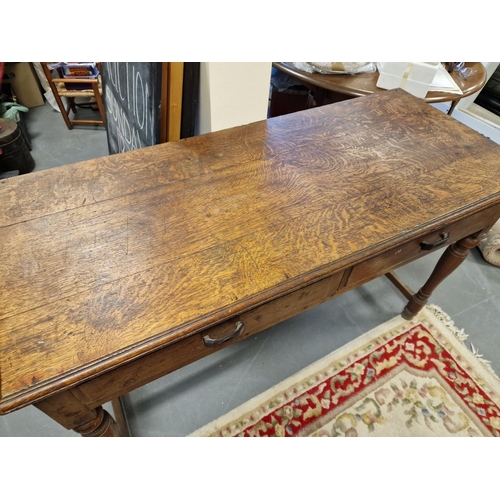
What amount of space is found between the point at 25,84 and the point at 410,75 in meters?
2.63

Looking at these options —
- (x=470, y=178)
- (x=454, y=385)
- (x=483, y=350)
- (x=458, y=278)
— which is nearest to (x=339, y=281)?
(x=470, y=178)

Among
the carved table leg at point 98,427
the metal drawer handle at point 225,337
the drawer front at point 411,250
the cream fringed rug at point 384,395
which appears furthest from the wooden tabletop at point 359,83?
the carved table leg at point 98,427

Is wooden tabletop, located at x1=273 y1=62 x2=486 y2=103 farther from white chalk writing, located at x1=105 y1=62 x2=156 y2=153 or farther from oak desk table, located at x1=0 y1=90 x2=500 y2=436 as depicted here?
white chalk writing, located at x1=105 y1=62 x2=156 y2=153

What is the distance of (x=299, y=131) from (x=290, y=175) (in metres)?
0.23

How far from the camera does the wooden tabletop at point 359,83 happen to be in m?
1.50

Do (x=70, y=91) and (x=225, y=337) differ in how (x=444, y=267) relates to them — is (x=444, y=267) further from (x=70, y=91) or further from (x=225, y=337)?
(x=70, y=91)

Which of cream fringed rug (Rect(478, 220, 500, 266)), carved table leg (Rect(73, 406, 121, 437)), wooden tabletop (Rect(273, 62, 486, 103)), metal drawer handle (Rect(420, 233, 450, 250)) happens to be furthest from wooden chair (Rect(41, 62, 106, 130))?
cream fringed rug (Rect(478, 220, 500, 266))

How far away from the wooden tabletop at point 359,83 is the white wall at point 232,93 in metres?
0.66

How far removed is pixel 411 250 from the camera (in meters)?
0.87

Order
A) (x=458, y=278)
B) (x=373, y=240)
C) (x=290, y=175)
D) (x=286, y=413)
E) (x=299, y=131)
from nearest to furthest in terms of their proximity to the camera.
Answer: (x=373, y=240), (x=290, y=175), (x=299, y=131), (x=286, y=413), (x=458, y=278)

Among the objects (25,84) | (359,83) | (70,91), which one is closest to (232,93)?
(359,83)
